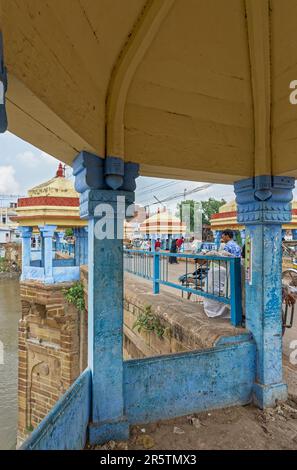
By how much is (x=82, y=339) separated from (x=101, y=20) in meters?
7.13

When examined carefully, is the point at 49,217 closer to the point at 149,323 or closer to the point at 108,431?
the point at 149,323

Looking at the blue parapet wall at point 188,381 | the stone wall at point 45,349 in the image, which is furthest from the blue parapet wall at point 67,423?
the stone wall at point 45,349

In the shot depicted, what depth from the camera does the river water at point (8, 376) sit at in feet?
30.9

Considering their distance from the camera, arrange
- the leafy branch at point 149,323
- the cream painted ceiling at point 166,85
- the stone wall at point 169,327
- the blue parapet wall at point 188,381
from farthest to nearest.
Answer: the leafy branch at point 149,323 → the stone wall at point 169,327 → the blue parapet wall at point 188,381 → the cream painted ceiling at point 166,85

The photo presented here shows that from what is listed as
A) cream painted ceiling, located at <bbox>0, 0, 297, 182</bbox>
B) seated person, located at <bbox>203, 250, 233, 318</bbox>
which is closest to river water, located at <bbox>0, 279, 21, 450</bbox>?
seated person, located at <bbox>203, 250, 233, 318</bbox>

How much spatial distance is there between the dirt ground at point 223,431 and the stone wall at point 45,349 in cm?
524

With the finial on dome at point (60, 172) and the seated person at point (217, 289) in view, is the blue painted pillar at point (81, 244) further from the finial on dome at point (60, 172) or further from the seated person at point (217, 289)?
the seated person at point (217, 289)

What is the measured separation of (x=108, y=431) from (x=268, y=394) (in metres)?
1.60

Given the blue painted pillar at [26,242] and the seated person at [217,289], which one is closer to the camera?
the seated person at [217,289]

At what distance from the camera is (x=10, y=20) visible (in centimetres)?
134

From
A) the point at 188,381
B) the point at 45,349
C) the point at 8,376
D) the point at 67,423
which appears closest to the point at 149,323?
the point at 188,381

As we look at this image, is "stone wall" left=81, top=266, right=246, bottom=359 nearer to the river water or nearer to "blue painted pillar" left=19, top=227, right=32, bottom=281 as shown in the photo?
"blue painted pillar" left=19, top=227, right=32, bottom=281

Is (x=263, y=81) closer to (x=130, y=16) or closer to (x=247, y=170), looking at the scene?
(x=247, y=170)

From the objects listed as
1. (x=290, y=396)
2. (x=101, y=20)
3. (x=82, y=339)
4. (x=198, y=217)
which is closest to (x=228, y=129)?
(x=101, y=20)
